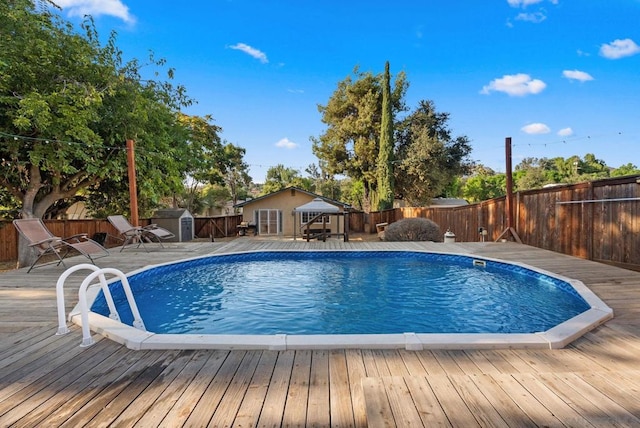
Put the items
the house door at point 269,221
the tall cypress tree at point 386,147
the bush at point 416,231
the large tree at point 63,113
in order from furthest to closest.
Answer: the tall cypress tree at point 386,147, the house door at point 269,221, the bush at point 416,231, the large tree at point 63,113

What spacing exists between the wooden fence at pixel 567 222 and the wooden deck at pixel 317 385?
13.2 feet

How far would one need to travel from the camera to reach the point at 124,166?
31.6 feet

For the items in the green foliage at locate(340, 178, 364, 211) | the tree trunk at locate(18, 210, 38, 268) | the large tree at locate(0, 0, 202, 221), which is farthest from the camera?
the green foliage at locate(340, 178, 364, 211)

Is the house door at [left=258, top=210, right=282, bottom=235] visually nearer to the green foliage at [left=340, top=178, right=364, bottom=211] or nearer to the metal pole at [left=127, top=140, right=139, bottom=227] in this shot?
the green foliage at [left=340, top=178, right=364, bottom=211]

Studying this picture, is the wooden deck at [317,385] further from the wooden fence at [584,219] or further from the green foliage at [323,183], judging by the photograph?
the green foliage at [323,183]

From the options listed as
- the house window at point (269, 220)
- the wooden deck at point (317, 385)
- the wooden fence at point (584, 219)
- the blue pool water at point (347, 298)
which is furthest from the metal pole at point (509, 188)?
the house window at point (269, 220)

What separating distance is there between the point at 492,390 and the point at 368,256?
22.4 feet

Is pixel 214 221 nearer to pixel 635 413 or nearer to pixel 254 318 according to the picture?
pixel 254 318

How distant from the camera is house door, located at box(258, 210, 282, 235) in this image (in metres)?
19.4

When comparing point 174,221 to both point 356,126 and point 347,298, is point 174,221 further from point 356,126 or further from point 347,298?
point 356,126

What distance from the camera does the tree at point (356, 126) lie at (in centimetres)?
2262

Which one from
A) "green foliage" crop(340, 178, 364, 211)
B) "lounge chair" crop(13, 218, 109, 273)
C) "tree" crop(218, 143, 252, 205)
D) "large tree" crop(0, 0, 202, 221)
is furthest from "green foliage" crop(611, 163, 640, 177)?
"lounge chair" crop(13, 218, 109, 273)

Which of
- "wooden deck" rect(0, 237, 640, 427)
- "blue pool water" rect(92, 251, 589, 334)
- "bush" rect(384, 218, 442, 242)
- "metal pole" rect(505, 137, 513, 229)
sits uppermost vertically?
"metal pole" rect(505, 137, 513, 229)

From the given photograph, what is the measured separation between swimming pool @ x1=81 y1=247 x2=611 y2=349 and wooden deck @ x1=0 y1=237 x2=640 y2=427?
22 centimetres
